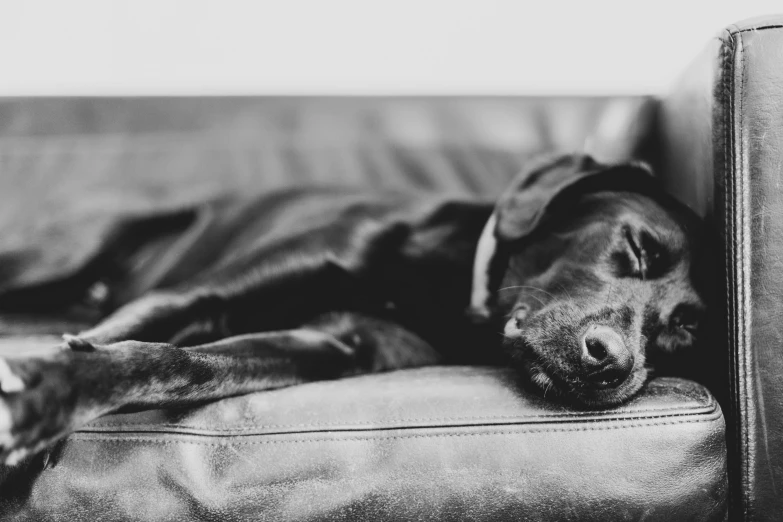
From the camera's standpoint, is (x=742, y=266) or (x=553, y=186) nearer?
(x=742, y=266)

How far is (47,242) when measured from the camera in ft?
6.02

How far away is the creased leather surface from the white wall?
1.63 m

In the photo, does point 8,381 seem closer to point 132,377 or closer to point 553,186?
point 132,377

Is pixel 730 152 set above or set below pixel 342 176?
above

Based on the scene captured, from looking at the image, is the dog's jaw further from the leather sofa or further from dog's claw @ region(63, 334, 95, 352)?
dog's claw @ region(63, 334, 95, 352)

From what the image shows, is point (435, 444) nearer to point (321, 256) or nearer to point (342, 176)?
point (321, 256)

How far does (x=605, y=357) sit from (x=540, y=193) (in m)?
0.54

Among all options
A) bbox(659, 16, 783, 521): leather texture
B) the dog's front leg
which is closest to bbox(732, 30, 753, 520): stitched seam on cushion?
bbox(659, 16, 783, 521): leather texture

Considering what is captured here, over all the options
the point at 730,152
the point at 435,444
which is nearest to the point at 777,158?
the point at 730,152

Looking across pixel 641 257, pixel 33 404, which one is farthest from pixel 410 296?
pixel 33 404

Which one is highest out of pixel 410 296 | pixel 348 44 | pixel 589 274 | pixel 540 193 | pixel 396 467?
pixel 348 44

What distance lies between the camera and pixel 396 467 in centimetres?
101

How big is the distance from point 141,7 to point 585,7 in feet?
5.81

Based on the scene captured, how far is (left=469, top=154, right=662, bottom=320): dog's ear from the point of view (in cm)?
155
